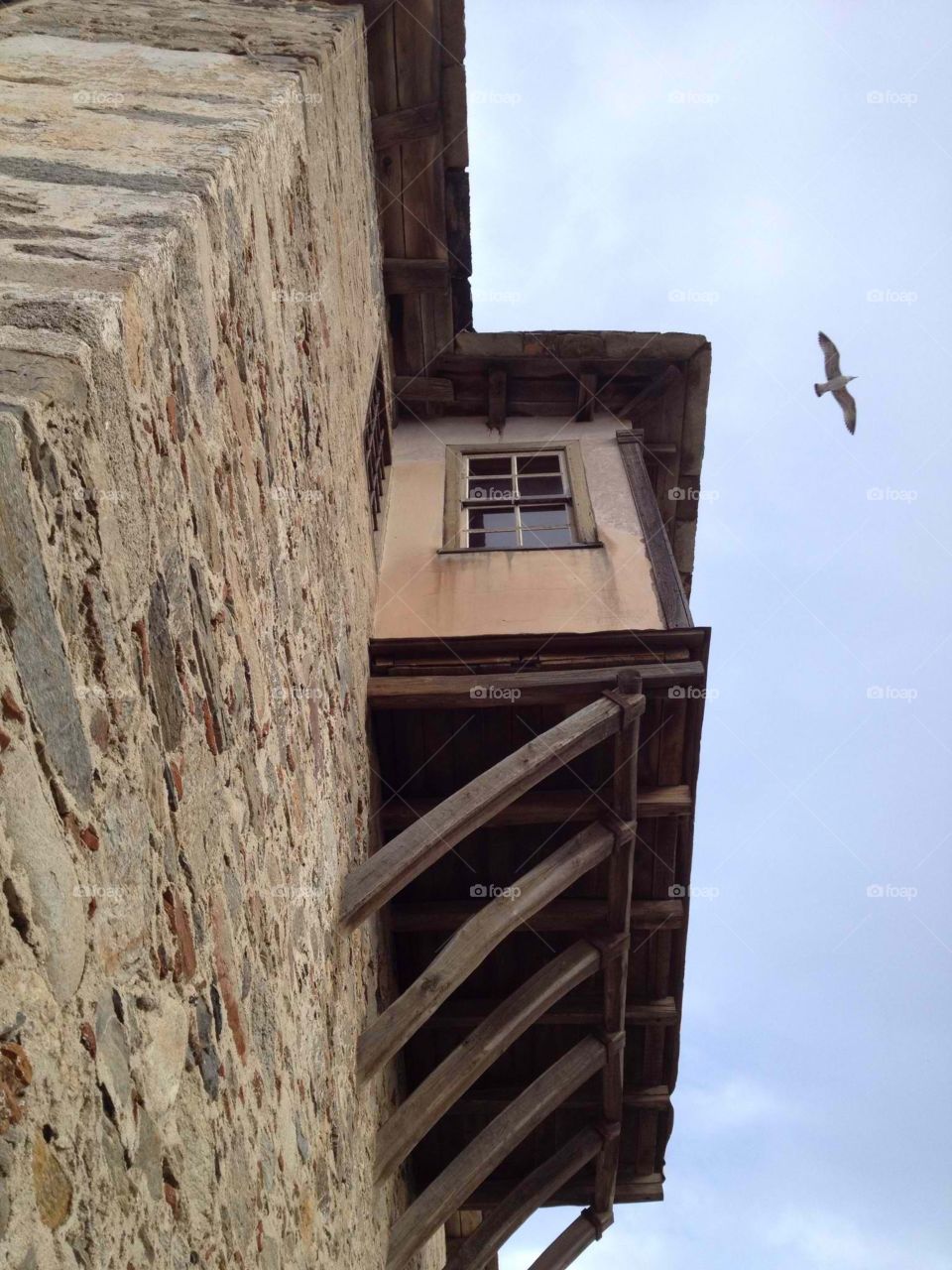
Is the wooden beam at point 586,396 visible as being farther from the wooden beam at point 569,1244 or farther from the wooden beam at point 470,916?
the wooden beam at point 569,1244

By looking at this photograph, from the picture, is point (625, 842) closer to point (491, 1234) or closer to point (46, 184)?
point (491, 1234)

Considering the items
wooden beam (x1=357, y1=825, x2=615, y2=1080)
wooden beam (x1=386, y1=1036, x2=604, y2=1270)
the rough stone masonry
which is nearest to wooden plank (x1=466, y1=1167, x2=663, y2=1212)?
wooden beam (x1=386, y1=1036, x2=604, y2=1270)

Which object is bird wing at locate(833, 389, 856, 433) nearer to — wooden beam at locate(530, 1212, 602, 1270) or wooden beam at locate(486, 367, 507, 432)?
wooden beam at locate(486, 367, 507, 432)

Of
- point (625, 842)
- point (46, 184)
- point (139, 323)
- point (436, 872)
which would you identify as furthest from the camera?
point (436, 872)

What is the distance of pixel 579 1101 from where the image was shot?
20.3ft

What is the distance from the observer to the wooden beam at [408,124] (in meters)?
6.32

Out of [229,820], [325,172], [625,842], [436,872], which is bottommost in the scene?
[436,872]

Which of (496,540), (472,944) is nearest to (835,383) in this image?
(496,540)

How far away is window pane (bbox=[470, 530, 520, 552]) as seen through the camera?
20.6ft

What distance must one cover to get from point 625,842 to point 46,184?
11.6ft

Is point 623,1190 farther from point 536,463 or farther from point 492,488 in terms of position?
point 536,463

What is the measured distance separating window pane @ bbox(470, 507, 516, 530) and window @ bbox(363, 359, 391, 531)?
574 millimetres

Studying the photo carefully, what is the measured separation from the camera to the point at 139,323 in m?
2.01

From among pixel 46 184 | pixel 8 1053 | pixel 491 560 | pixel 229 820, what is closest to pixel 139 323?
pixel 46 184
